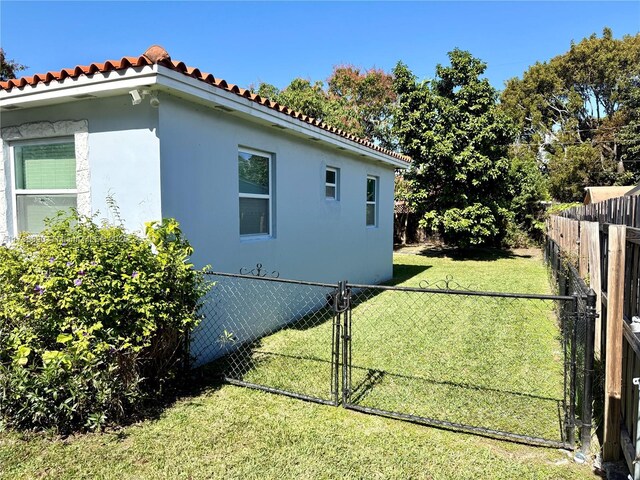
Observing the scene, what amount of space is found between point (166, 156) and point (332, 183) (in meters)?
4.73

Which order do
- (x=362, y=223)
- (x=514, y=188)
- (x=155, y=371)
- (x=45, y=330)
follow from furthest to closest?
1. (x=514, y=188)
2. (x=362, y=223)
3. (x=155, y=371)
4. (x=45, y=330)

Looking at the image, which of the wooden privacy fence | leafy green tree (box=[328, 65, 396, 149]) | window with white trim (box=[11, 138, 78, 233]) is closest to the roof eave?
window with white trim (box=[11, 138, 78, 233])

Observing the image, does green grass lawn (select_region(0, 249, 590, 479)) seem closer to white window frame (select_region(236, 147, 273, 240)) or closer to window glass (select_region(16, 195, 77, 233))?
white window frame (select_region(236, 147, 273, 240))

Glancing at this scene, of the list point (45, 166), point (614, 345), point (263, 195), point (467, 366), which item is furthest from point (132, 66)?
point (467, 366)

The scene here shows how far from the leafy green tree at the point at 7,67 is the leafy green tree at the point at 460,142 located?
14.0m

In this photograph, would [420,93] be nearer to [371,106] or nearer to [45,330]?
[371,106]

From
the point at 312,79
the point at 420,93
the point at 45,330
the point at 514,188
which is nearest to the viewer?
the point at 45,330

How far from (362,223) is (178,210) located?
604 cm

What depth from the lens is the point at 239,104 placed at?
17.1 feet

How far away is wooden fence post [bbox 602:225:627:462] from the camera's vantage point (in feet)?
9.43

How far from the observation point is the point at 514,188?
17766 mm

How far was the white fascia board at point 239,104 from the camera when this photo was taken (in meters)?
4.20

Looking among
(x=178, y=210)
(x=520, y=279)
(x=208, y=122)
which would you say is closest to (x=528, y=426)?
(x=178, y=210)

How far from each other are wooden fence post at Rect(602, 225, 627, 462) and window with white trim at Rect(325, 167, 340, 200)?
19.5 ft
